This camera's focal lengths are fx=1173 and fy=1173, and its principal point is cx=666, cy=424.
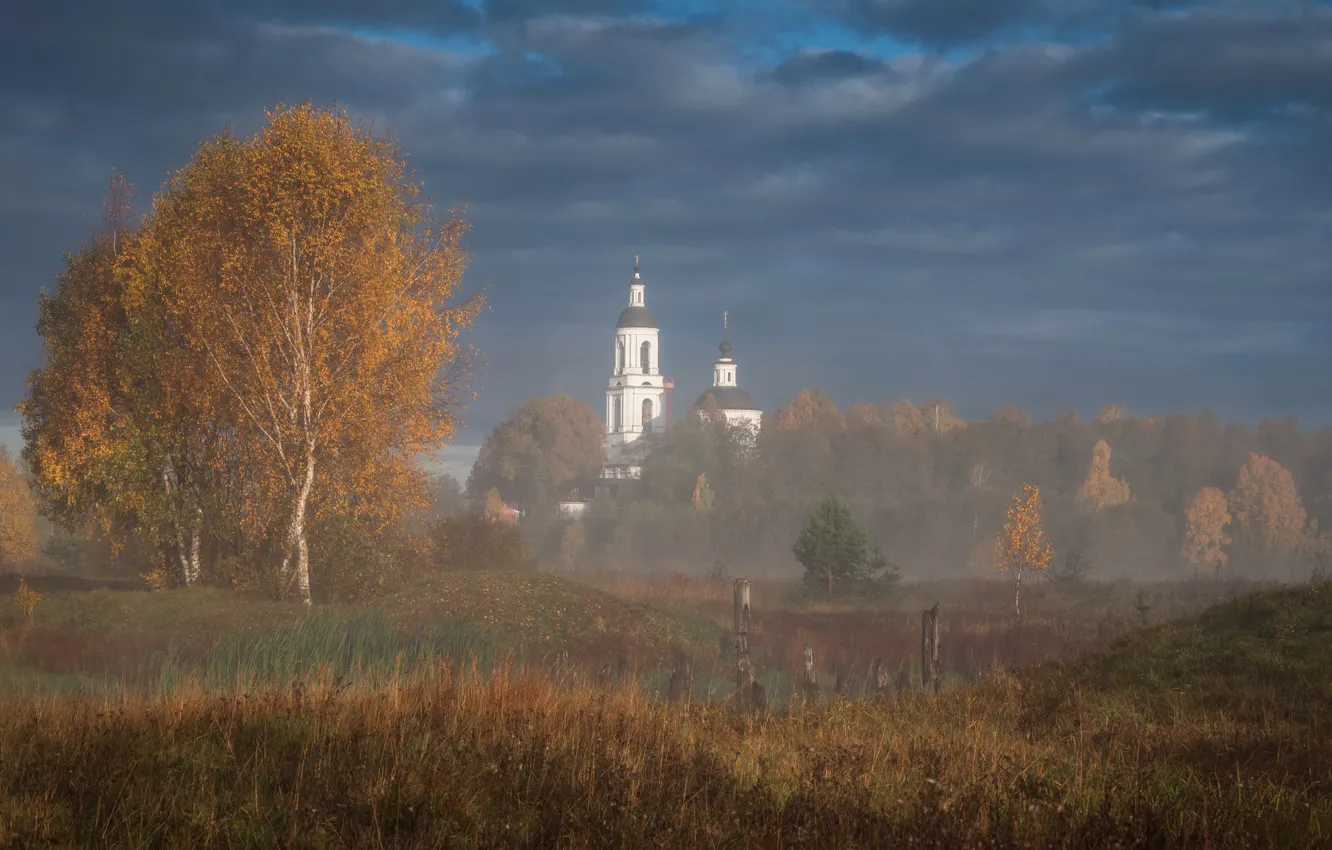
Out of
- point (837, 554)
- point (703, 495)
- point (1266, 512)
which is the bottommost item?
point (1266, 512)

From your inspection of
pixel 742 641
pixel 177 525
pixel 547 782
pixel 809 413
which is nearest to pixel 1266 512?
pixel 809 413

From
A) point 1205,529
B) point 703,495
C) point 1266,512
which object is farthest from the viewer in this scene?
point 703,495

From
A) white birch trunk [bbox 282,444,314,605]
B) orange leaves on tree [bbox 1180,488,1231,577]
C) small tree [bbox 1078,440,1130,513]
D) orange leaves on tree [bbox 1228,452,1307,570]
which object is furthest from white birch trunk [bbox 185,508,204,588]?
orange leaves on tree [bbox 1228,452,1307,570]

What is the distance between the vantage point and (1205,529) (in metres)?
122

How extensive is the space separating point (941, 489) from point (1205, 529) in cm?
2703

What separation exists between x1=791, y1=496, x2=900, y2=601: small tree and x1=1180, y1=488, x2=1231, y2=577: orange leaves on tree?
82156mm

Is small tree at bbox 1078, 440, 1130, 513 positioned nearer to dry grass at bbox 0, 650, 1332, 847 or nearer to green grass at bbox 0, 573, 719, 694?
green grass at bbox 0, 573, 719, 694

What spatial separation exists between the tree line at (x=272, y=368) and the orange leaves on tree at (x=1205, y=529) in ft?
345

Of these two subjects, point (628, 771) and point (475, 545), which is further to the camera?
point (475, 545)

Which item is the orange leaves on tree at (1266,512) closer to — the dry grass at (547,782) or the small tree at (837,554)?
the small tree at (837,554)

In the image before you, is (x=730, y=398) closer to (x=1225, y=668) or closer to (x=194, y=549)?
(x=194, y=549)

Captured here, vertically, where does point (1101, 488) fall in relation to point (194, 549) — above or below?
above

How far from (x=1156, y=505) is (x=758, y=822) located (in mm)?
124395

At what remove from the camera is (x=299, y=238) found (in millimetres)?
32562
